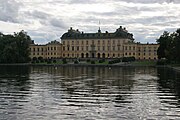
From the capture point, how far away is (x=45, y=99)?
22.9 meters

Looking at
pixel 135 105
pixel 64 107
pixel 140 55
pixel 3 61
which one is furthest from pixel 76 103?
pixel 140 55

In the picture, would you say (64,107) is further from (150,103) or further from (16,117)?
(150,103)

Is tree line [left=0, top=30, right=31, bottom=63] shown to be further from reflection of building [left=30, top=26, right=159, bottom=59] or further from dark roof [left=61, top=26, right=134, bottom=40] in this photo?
dark roof [left=61, top=26, right=134, bottom=40]

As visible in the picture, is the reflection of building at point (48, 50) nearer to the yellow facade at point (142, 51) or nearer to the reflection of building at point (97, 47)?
the reflection of building at point (97, 47)

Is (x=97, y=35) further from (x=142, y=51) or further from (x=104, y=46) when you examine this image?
(x=142, y=51)

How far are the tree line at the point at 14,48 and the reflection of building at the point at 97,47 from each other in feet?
85.0

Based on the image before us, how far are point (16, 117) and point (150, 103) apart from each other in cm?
852

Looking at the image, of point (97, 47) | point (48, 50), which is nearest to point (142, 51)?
point (97, 47)

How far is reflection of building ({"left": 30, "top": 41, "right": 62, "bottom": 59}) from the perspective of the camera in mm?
164750

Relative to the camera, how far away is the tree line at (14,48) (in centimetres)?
12706

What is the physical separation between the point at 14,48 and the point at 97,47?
46.2m

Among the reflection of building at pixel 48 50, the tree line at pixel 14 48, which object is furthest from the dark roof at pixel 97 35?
the tree line at pixel 14 48

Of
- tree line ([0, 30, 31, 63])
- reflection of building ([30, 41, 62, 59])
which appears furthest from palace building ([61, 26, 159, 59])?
tree line ([0, 30, 31, 63])

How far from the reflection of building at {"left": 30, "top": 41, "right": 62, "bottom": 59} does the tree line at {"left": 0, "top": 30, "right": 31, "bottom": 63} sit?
2454 centimetres
